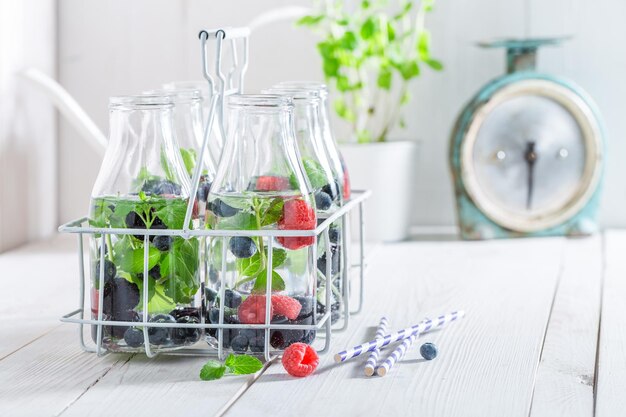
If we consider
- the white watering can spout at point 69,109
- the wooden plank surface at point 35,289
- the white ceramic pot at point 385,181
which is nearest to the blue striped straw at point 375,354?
the wooden plank surface at point 35,289

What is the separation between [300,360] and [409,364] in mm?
130

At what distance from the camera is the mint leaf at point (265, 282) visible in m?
0.94

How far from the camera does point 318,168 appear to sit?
3.50 feet

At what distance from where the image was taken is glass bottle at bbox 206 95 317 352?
93 cm

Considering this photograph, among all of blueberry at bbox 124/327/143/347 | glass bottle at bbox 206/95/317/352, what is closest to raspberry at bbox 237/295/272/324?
glass bottle at bbox 206/95/317/352

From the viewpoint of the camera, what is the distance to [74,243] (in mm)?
1914

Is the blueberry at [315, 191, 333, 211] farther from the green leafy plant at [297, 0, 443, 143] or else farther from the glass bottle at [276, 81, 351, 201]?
the green leafy plant at [297, 0, 443, 143]

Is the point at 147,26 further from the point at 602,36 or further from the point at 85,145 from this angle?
the point at 602,36

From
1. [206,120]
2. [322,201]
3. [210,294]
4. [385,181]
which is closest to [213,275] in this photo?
[210,294]

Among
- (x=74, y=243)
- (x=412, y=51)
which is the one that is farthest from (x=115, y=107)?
(x=412, y=51)

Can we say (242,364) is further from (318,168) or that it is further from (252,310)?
(318,168)

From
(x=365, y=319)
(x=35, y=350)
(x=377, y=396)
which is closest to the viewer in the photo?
(x=377, y=396)

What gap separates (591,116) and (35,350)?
119 centimetres

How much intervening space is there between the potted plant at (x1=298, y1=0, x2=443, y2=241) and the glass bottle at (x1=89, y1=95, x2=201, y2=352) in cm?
90
